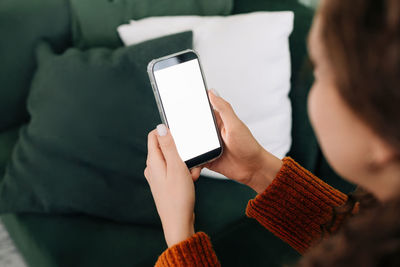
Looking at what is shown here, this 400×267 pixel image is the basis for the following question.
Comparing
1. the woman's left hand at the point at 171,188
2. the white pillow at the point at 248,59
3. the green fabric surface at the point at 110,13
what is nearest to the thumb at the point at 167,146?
the woman's left hand at the point at 171,188

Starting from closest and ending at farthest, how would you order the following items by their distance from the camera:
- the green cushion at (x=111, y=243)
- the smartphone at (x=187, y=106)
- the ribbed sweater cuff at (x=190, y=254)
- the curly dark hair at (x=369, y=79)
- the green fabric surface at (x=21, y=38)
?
the curly dark hair at (x=369, y=79)
the ribbed sweater cuff at (x=190, y=254)
the smartphone at (x=187, y=106)
the green cushion at (x=111, y=243)
the green fabric surface at (x=21, y=38)

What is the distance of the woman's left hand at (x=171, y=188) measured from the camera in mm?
602

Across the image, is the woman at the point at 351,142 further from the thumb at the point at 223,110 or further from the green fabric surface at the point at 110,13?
the green fabric surface at the point at 110,13

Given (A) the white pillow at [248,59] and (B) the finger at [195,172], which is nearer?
(B) the finger at [195,172]

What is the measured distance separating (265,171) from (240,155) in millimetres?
66

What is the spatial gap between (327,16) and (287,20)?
24.4 inches

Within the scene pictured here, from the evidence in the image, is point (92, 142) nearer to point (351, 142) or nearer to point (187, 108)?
point (187, 108)

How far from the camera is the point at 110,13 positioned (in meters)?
0.98

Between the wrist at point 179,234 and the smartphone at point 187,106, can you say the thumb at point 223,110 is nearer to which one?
the smartphone at point 187,106

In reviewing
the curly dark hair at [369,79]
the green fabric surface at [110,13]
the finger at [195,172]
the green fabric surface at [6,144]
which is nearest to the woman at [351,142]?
the curly dark hair at [369,79]

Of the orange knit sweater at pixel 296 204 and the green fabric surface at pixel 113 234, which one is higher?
the orange knit sweater at pixel 296 204

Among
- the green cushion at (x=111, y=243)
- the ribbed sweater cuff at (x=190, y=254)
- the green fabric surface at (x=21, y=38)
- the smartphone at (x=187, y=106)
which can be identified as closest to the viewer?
the ribbed sweater cuff at (x=190, y=254)

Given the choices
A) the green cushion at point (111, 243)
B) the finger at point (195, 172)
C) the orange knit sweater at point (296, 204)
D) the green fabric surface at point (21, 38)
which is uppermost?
the green fabric surface at point (21, 38)

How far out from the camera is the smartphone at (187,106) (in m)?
0.68
